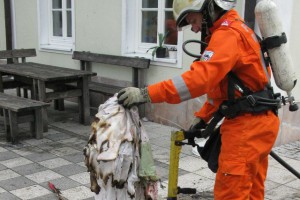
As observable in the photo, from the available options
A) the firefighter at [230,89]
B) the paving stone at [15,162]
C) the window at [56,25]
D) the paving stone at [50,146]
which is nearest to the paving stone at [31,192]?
the paving stone at [15,162]

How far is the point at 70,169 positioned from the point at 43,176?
34 centimetres

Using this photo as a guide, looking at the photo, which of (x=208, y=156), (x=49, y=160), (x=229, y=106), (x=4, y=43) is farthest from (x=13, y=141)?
(x=4, y=43)

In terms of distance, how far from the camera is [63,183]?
14.5ft

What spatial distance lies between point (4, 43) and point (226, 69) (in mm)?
9017

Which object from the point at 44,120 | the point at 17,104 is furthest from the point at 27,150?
the point at 44,120

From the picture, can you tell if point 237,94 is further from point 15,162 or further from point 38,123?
point 38,123

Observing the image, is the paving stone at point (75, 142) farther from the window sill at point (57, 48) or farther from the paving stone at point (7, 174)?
the window sill at point (57, 48)

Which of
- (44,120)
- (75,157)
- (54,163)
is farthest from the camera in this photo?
(44,120)

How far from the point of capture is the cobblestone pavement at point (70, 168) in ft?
13.8

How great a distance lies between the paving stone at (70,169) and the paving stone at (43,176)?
0.08 m

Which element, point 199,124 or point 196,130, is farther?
point 199,124

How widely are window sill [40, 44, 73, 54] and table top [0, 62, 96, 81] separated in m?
0.97

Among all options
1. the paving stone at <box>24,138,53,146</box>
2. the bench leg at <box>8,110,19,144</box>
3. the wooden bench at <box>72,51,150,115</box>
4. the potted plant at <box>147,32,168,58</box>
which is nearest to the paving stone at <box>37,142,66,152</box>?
the paving stone at <box>24,138,53,146</box>

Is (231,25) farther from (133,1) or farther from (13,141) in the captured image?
(133,1)
